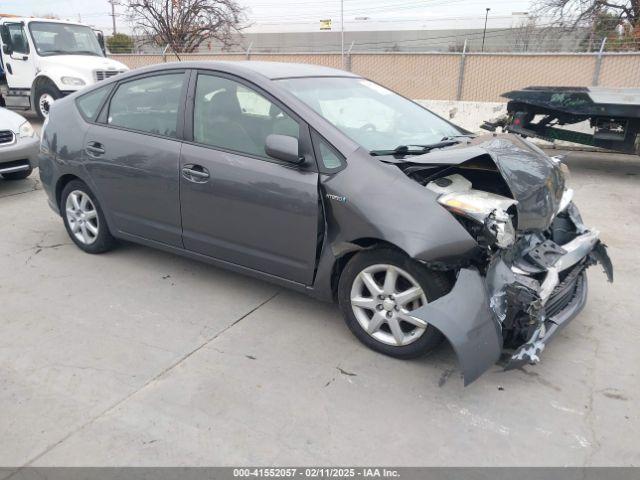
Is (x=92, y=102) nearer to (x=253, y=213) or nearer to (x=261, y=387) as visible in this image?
(x=253, y=213)

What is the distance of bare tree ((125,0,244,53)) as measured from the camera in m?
29.2

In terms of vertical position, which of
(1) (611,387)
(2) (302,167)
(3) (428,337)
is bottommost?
(1) (611,387)

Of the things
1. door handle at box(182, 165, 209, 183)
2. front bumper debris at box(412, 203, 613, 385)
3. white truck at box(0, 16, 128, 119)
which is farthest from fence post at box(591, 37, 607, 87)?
door handle at box(182, 165, 209, 183)

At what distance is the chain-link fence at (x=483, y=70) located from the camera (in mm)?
12109

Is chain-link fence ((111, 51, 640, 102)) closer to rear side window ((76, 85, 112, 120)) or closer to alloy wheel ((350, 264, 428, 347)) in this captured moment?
rear side window ((76, 85, 112, 120))

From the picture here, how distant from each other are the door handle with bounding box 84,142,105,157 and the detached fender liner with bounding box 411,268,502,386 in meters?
3.06

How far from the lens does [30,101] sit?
13047mm

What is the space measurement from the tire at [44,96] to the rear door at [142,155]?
9440mm

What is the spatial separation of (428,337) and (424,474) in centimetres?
85

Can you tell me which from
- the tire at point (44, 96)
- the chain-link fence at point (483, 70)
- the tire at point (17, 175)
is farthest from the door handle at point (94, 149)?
the chain-link fence at point (483, 70)

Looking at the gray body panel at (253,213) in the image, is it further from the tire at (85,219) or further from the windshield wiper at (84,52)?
the windshield wiper at (84,52)

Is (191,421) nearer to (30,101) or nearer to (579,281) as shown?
(579,281)

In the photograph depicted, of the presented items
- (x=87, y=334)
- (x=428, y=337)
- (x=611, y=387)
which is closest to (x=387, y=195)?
(x=428, y=337)

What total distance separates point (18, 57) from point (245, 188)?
40.0ft
